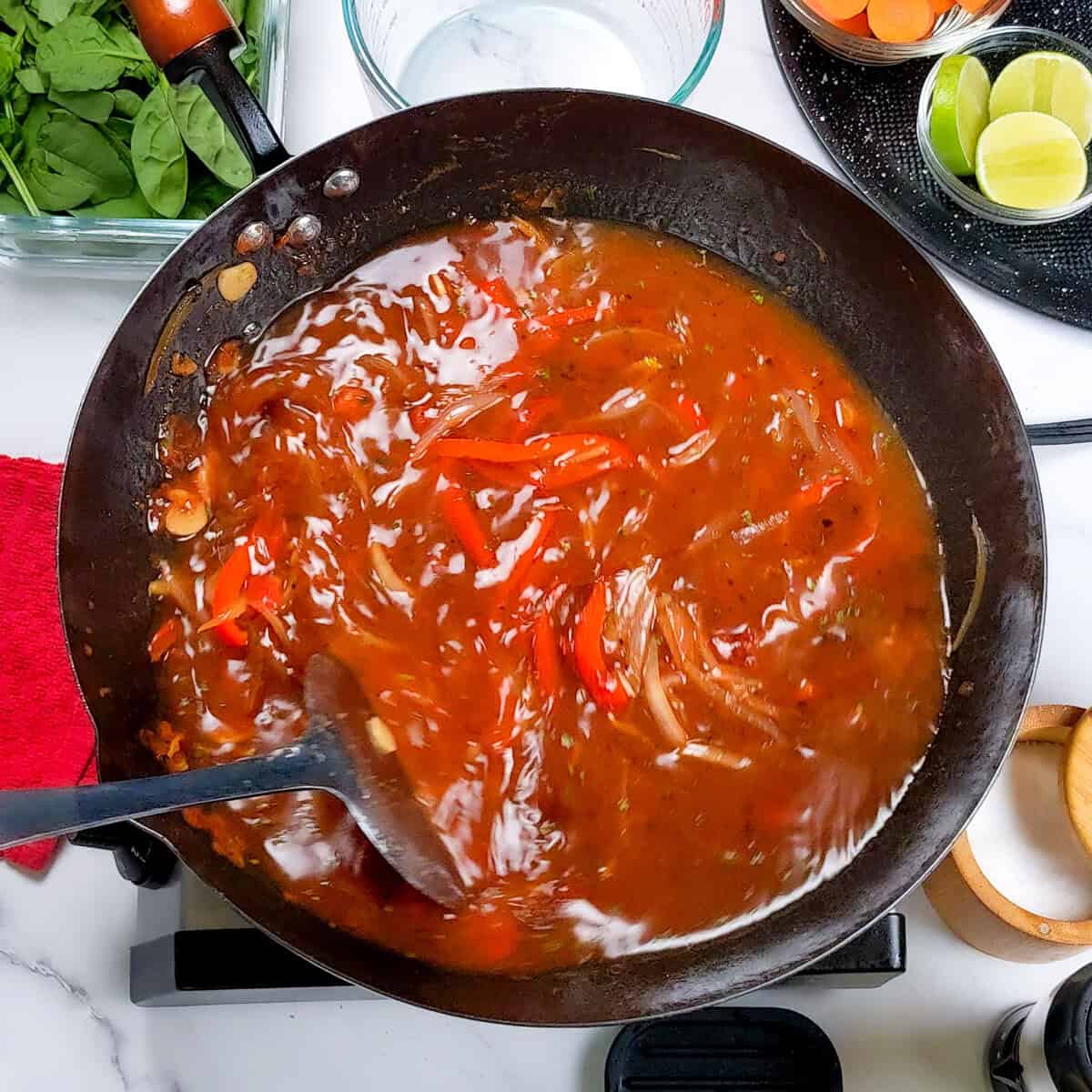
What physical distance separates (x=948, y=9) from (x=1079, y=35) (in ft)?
0.87

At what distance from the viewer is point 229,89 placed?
1.21 meters

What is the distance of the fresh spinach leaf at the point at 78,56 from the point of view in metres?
1.52

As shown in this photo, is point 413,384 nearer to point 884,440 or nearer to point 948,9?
point 884,440

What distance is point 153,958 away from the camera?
1.37m

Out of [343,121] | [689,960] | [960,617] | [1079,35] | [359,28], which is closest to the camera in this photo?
[689,960]

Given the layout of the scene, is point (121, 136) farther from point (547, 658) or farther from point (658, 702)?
point (658, 702)

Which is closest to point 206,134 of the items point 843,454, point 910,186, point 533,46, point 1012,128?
point 533,46

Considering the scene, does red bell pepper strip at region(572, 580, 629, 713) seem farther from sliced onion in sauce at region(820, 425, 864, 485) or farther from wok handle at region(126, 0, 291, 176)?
wok handle at region(126, 0, 291, 176)

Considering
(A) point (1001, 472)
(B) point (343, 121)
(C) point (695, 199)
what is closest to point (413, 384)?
(C) point (695, 199)

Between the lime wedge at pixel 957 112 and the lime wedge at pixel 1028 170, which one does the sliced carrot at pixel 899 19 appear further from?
the lime wedge at pixel 1028 170

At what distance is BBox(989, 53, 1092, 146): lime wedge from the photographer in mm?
1723

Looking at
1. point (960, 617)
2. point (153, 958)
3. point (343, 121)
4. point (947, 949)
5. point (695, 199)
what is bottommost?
point (947, 949)

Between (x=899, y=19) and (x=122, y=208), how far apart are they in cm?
113

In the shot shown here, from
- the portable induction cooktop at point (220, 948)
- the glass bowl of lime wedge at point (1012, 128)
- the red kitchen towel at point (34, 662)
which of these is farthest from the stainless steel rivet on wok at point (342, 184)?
the glass bowl of lime wedge at point (1012, 128)
